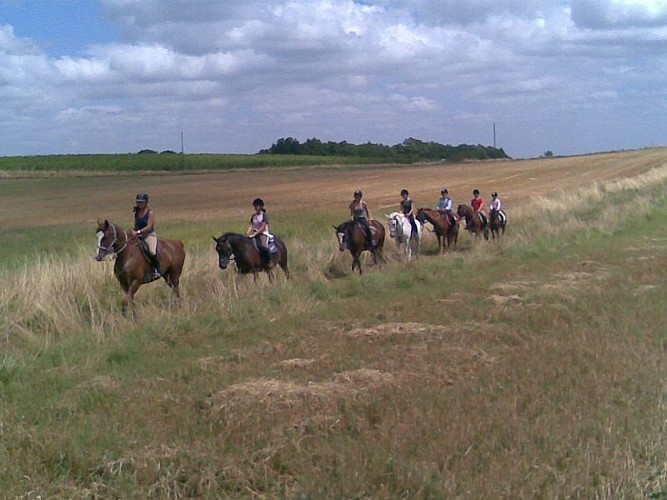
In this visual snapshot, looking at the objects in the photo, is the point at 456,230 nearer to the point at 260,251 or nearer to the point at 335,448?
the point at 260,251

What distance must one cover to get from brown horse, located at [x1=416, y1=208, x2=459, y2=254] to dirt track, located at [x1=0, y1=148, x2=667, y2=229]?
462 inches

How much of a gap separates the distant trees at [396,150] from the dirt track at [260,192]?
177 feet

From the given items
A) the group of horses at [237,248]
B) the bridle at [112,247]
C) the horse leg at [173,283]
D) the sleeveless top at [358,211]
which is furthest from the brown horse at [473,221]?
the bridle at [112,247]

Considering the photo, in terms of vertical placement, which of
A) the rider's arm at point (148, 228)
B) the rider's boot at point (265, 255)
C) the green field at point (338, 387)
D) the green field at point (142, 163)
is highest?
the green field at point (142, 163)

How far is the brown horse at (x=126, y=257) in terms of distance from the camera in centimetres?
1295

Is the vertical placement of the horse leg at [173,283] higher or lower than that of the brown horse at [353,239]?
lower

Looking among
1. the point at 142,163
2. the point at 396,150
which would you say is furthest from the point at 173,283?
the point at 396,150

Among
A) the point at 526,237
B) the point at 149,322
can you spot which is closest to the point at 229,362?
the point at 149,322

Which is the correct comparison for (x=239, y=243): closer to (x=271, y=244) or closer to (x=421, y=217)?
(x=271, y=244)

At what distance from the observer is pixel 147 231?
13953 mm

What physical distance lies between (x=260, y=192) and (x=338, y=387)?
54.4 metres

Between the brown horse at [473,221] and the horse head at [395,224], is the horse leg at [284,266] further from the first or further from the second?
the brown horse at [473,221]

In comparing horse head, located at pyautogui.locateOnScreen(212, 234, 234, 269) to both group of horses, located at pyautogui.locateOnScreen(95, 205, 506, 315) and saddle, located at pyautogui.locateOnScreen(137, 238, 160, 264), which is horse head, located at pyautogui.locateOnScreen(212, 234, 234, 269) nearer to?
group of horses, located at pyautogui.locateOnScreen(95, 205, 506, 315)

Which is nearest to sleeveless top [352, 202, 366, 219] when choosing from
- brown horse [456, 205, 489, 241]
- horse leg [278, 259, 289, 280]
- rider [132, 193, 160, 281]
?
horse leg [278, 259, 289, 280]
